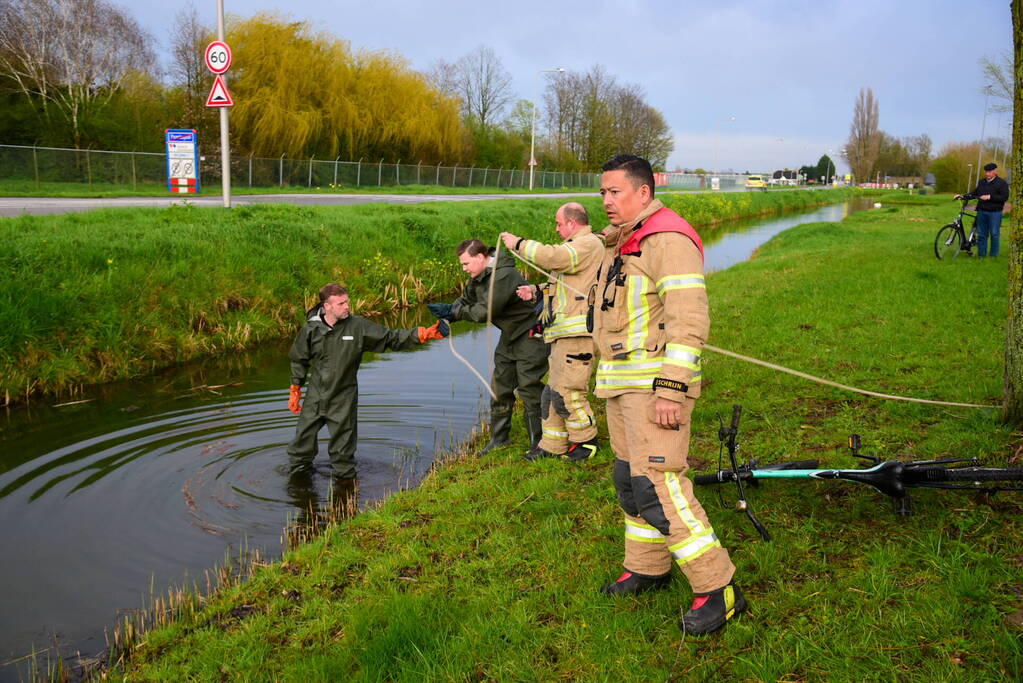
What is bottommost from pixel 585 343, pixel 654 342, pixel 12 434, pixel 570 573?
pixel 12 434

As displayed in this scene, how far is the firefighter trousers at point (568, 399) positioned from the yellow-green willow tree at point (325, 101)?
39714mm

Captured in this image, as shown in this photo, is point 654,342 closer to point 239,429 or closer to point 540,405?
point 540,405

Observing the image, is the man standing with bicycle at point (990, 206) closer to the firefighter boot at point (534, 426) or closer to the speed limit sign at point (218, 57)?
the firefighter boot at point (534, 426)

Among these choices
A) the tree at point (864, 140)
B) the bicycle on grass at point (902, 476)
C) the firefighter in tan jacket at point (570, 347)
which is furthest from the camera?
the tree at point (864, 140)

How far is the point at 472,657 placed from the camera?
3.96 metres

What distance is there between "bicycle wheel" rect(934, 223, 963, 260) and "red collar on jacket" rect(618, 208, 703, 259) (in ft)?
48.4

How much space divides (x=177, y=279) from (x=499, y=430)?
7436mm

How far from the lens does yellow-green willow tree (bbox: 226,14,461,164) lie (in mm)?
43625

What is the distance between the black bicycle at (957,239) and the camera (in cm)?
1638

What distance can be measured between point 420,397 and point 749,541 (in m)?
6.56

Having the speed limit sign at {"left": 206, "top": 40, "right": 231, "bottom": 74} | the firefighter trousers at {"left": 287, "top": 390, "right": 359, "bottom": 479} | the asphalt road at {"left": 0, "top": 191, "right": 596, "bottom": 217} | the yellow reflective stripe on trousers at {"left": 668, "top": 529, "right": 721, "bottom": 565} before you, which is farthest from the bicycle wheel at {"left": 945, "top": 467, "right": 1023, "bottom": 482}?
the speed limit sign at {"left": 206, "top": 40, "right": 231, "bottom": 74}

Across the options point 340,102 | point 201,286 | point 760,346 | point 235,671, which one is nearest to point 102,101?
point 340,102

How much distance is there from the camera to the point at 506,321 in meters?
7.56

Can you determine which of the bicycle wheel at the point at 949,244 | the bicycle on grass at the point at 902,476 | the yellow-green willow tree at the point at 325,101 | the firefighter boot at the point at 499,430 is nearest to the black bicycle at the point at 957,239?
the bicycle wheel at the point at 949,244
